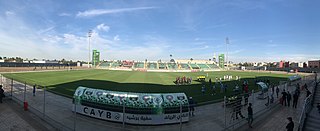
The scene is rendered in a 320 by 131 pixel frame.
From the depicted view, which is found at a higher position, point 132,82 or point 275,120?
point 132,82

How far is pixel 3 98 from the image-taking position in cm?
1443

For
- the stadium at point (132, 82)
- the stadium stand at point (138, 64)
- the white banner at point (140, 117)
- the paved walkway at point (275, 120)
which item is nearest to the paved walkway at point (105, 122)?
the white banner at point (140, 117)

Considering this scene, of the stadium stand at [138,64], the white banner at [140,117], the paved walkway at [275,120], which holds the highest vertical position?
the stadium stand at [138,64]

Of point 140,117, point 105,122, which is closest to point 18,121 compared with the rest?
point 105,122

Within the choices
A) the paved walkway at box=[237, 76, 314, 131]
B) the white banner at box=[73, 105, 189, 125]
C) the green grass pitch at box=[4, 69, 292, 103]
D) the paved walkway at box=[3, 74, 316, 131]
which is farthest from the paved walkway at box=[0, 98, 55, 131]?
the paved walkway at box=[237, 76, 314, 131]

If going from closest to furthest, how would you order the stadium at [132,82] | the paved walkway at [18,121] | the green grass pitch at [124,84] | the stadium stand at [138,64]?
the paved walkway at [18,121] < the green grass pitch at [124,84] < the stadium at [132,82] < the stadium stand at [138,64]

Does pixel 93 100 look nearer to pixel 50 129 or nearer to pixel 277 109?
pixel 50 129

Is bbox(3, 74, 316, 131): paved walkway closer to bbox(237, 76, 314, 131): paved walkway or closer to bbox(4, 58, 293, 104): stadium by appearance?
bbox(237, 76, 314, 131): paved walkway

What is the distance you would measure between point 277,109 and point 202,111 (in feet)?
21.6

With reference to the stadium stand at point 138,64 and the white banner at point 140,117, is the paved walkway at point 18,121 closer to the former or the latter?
the white banner at point 140,117

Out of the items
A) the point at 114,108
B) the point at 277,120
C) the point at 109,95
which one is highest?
the point at 109,95

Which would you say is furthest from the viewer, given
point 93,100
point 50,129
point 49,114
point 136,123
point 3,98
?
point 3,98

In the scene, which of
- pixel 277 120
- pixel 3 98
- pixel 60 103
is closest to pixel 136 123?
pixel 60 103

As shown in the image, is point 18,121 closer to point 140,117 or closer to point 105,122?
point 105,122
